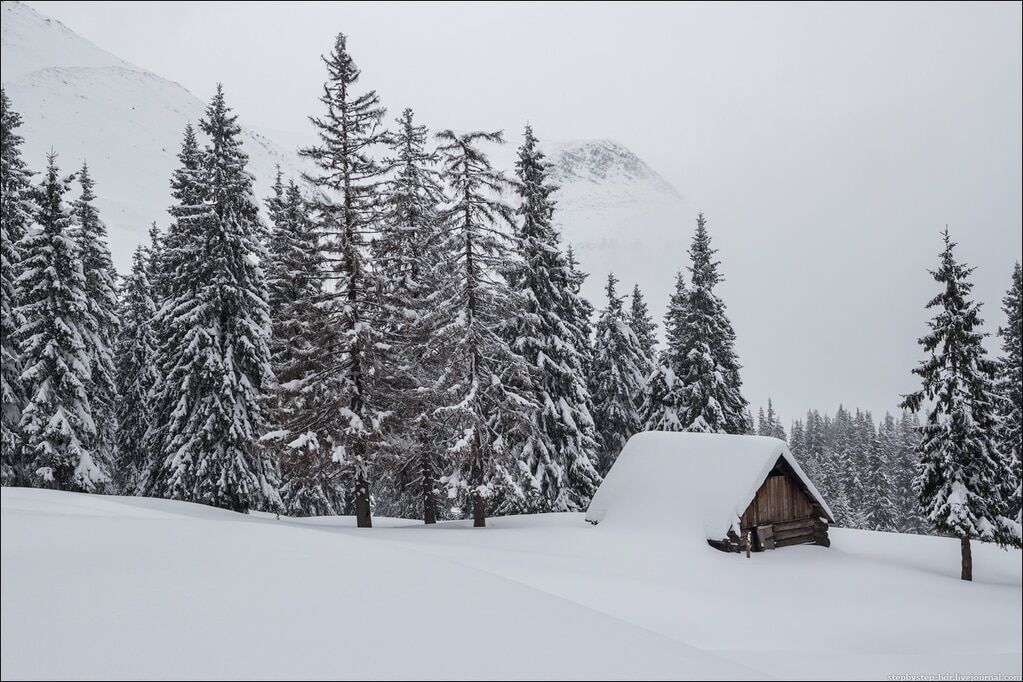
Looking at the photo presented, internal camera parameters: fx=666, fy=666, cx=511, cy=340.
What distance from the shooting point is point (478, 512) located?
22.9 m

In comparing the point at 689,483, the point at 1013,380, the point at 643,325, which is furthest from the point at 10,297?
the point at 1013,380

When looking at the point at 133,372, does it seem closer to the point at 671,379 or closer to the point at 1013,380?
the point at 671,379

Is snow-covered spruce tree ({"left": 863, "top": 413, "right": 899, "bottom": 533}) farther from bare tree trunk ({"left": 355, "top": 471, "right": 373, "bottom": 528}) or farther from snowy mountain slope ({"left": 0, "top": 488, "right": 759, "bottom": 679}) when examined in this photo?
snowy mountain slope ({"left": 0, "top": 488, "right": 759, "bottom": 679})

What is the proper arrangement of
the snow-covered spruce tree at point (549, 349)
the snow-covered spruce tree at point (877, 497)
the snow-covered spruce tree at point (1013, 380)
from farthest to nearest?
the snow-covered spruce tree at point (877, 497) → the snow-covered spruce tree at point (549, 349) → the snow-covered spruce tree at point (1013, 380)

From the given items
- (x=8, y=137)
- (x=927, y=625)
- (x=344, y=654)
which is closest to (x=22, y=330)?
(x=8, y=137)

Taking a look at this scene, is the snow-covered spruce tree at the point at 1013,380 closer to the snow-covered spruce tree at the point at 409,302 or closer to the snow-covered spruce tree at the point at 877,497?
the snow-covered spruce tree at the point at 409,302

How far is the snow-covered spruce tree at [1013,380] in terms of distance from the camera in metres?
26.8

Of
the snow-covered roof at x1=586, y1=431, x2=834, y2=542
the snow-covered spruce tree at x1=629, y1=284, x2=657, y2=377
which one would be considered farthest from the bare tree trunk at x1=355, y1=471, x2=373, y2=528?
the snow-covered spruce tree at x1=629, y1=284, x2=657, y2=377

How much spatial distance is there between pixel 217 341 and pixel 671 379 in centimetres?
2153

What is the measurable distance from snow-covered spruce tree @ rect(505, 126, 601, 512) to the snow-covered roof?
3.67m

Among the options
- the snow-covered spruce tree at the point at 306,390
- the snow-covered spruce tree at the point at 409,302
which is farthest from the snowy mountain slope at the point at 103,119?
the snow-covered spruce tree at the point at 306,390

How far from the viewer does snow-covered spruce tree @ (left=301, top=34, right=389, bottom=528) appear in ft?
71.5

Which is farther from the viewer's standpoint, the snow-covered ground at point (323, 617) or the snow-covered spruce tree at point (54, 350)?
the snow-covered spruce tree at point (54, 350)

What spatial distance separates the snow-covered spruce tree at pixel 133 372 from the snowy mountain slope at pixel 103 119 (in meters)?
40.5
